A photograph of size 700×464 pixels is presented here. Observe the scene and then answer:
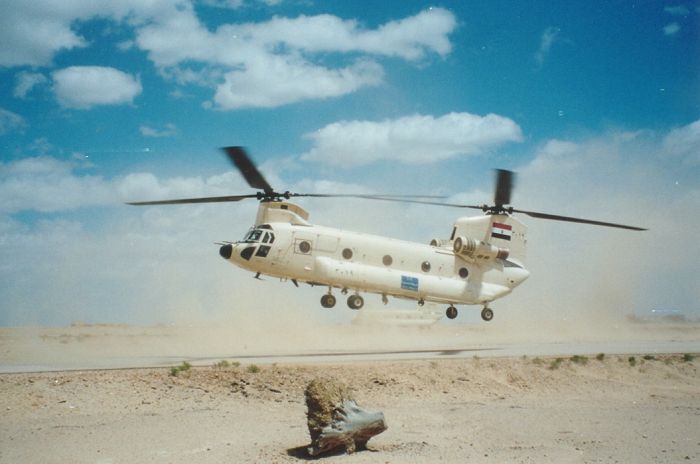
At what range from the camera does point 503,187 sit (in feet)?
82.7

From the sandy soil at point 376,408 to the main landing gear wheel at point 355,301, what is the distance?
4.96 metres

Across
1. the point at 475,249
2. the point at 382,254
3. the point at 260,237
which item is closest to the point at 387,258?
the point at 382,254

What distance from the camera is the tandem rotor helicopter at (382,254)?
2172 cm

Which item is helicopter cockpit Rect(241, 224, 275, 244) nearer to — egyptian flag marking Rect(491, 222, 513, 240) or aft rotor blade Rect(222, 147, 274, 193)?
aft rotor blade Rect(222, 147, 274, 193)

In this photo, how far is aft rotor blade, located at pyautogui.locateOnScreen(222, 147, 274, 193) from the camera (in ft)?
65.9

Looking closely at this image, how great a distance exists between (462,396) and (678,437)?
5.49 m

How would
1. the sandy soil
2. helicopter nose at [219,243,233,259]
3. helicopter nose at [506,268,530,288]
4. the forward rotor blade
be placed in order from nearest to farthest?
the sandy soil
helicopter nose at [219,243,233,259]
the forward rotor blade
helicopter nose at [506,268,530,288]

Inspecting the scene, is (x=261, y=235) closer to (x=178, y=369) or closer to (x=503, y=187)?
(x=178, y=369)

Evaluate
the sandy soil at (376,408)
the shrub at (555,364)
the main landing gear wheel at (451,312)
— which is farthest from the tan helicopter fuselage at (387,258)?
the shrub at (555,364)

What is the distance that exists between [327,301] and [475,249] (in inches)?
278

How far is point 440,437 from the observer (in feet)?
41.8

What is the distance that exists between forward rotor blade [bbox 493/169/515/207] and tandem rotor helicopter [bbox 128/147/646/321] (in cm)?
4

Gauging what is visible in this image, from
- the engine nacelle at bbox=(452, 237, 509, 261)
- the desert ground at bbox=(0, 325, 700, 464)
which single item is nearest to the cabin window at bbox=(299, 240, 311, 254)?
the desert ground at bbox=(0, 325, 700, 464)

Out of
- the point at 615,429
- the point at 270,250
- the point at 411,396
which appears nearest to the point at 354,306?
the point at 270,250
